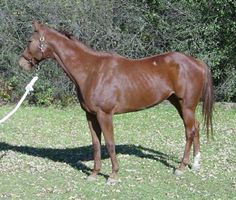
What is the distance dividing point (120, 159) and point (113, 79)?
172 cm

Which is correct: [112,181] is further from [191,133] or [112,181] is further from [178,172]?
[191,133]

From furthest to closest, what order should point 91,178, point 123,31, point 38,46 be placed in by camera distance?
1. point 123,31
2. point 91,178
3. point 38,46

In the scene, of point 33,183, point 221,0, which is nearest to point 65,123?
point 33,183

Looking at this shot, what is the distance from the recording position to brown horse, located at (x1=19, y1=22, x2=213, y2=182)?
680cm

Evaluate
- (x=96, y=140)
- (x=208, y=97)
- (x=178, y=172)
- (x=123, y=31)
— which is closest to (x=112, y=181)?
(x=96, y=140)

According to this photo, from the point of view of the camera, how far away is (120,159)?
8148 millimetres

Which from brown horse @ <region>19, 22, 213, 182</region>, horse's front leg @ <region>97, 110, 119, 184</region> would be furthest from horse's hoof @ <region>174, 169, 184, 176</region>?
horse's front leg @ <region>97, 110, 119, 184</region>

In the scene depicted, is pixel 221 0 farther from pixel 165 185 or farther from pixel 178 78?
pixel 165 185

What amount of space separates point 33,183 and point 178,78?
2.34 metres

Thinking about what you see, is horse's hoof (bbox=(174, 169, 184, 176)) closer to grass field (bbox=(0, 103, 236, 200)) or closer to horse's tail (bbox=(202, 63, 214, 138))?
grass field (bbox=(0, 103, 236, 200))

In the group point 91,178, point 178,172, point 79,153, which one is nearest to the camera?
point 91,178

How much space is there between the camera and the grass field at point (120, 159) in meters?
6.62

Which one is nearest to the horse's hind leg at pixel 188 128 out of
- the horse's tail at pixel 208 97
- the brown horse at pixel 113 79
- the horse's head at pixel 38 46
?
the brown horse at pixel 113 79

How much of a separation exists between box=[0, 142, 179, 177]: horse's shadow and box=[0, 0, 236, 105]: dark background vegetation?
516cm
